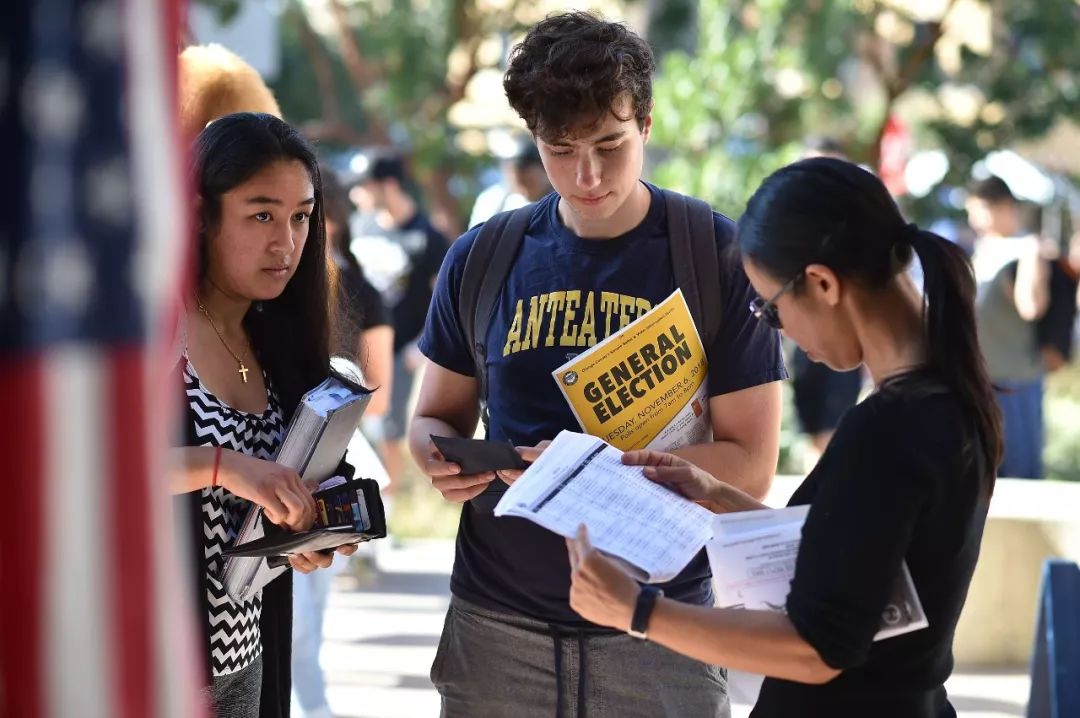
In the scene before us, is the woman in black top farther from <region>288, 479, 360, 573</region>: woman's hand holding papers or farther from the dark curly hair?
<region>288, 479, 360, 573</region>: woman's hand holding papers

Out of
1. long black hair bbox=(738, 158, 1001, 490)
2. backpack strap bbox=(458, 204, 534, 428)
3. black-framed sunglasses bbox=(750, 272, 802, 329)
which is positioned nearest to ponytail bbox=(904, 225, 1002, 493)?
long black hair bbox=(738, 158, 1001, 490)

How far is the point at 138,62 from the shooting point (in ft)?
3.54

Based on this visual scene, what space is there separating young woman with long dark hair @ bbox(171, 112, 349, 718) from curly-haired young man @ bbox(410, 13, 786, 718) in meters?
0.31

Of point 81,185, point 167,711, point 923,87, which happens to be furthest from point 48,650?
point 923,87

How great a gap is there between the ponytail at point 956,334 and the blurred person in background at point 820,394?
518cm

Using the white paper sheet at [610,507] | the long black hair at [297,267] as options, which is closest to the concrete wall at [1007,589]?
the long black hair at [297,267]

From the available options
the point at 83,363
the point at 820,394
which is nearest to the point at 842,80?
the point at 820,394

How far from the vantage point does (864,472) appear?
1698 mm

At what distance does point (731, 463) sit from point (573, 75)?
75 cm

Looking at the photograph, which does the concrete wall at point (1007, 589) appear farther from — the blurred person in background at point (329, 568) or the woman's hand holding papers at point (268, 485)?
the woman's hand holding papers at point (268, 485)

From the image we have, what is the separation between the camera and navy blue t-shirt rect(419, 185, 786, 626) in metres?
2.45

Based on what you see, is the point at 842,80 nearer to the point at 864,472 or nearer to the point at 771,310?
the point at 771,310

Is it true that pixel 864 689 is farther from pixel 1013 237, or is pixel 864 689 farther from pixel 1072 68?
pixel 1072 68

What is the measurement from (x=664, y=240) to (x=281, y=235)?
709 millimetres
